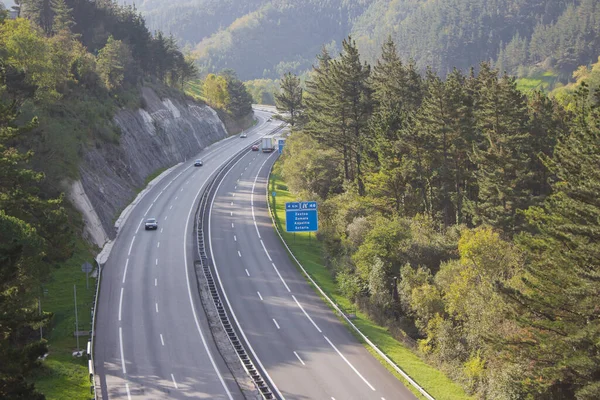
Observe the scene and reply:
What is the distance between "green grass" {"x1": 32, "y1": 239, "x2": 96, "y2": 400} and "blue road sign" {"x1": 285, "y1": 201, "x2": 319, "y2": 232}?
17694mm

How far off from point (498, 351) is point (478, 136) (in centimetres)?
2743

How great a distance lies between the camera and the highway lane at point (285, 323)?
32.2m

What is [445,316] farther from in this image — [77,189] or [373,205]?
[77,189]

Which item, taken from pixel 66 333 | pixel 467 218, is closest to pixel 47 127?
pixel 66 333

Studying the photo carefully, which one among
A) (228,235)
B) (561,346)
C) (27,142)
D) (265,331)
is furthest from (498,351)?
(27,142)

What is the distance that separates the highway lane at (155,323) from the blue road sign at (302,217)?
9.59m

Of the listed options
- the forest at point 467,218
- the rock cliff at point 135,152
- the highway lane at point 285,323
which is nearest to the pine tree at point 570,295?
the forest at point 467,218

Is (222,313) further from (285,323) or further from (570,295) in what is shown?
(570,295)

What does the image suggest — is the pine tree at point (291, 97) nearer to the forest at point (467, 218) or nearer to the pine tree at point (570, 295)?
the forest at point (467, 218)

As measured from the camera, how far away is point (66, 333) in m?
36.7

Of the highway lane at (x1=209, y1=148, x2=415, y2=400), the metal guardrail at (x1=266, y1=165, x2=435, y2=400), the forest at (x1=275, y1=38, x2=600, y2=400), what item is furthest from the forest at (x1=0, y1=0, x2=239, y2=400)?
the forest at (x1=275, y1=38, x2=600, y2=400)

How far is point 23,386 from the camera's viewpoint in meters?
17.2

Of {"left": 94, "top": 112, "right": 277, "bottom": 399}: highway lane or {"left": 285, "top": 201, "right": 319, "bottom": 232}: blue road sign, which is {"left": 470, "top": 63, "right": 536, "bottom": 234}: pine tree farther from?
{"left": 94, "top": 112, "right": 277, "bottom": 399}: highway lane

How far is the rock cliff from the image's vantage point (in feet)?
186
